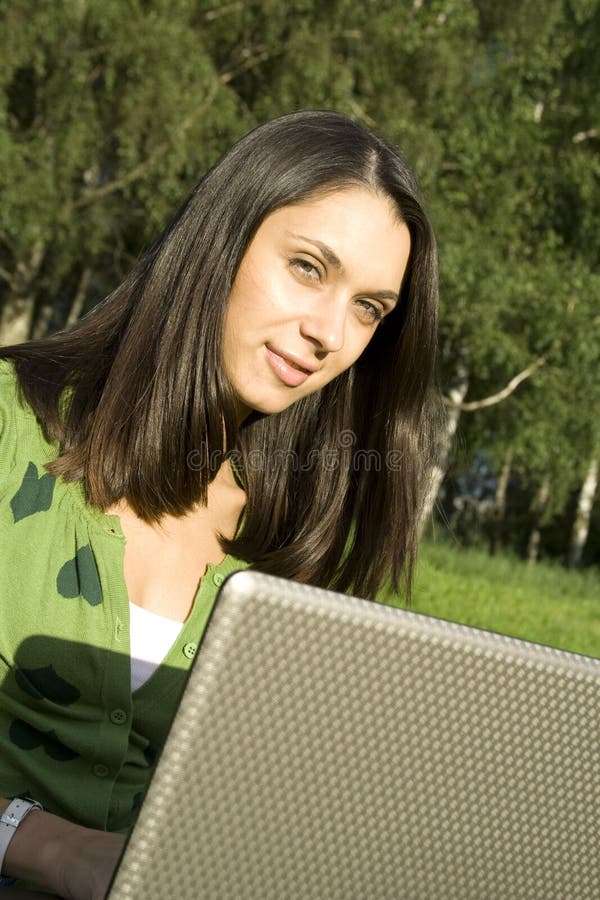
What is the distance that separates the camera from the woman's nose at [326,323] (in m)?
1.55

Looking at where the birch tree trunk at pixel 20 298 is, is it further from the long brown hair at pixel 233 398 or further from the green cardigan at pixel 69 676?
the green cardigan at pixel 69 676

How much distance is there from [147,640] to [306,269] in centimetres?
54

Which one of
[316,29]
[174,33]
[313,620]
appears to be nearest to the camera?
[313,620]

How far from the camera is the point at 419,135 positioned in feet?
41.7

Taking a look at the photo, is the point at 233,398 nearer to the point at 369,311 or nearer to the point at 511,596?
the point at 369,311

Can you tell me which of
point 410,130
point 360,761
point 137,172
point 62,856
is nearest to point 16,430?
point 62,856

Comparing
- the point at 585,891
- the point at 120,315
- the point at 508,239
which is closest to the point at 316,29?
the point at 508,239

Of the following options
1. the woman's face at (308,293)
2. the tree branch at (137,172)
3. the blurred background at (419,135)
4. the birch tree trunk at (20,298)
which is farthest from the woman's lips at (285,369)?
the birch tree trunk at (20,298)

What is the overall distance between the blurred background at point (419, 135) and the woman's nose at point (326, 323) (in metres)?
10.0

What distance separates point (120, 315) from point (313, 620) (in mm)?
1240

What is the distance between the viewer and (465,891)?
0.75m

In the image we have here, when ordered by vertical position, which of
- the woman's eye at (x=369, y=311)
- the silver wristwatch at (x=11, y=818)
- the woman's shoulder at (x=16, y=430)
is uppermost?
the woman's eye at (x=369, y=311)

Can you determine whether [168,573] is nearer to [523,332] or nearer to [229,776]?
[229,776]

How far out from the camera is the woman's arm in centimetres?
101
